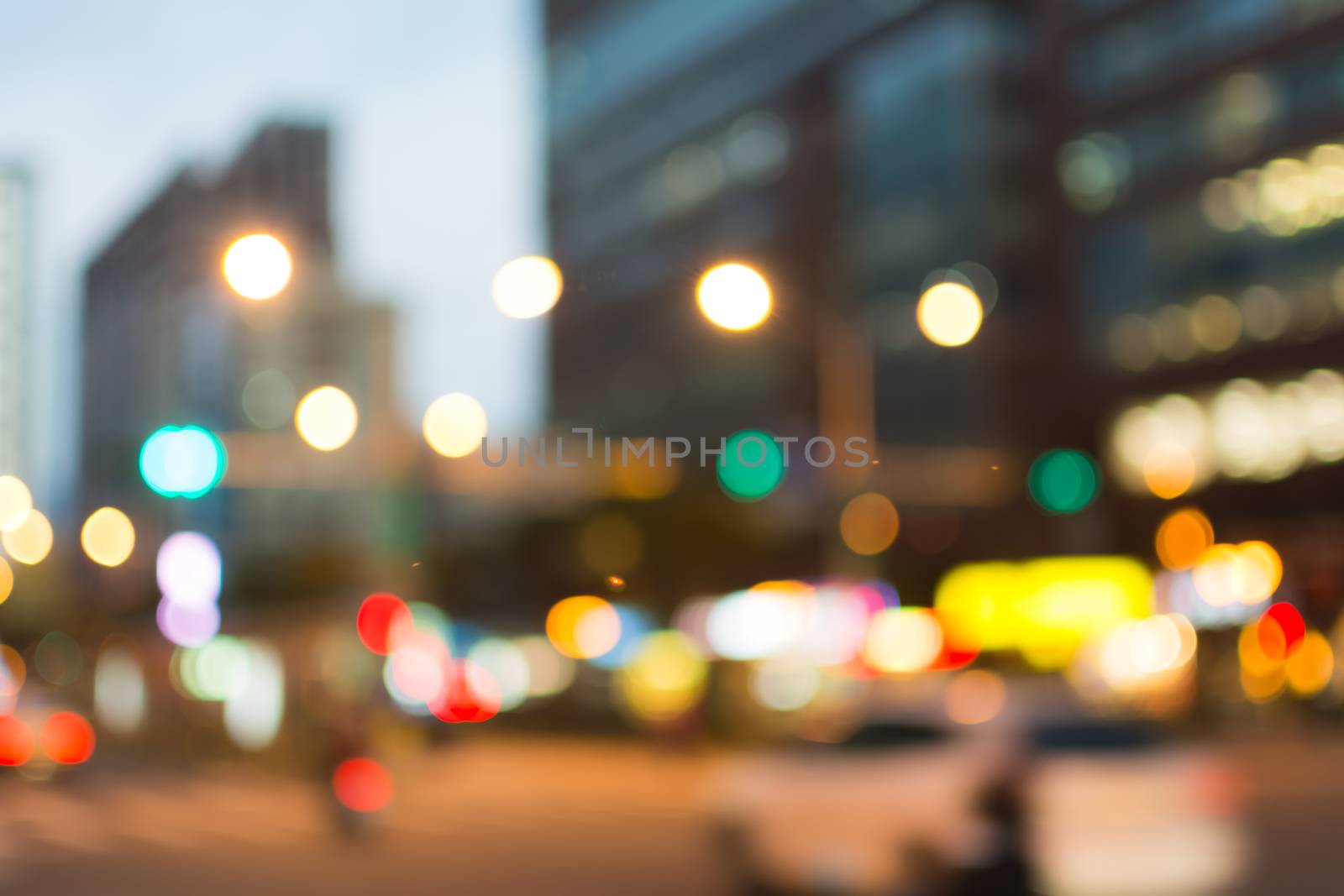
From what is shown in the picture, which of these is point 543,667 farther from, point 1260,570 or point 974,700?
point 974,700

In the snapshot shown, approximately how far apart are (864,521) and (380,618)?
12051 mm

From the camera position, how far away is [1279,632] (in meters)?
36.7

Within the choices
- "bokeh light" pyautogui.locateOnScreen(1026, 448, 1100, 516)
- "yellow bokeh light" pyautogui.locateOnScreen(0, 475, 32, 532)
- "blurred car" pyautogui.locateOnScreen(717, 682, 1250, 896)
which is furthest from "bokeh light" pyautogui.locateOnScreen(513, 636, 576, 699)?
"blurred car" pyautogui.locateOnScreen(717, 682, 1250, 896)

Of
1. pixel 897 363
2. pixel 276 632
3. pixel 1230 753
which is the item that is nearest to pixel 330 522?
pixel 276 632

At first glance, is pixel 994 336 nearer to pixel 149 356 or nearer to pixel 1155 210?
pixel 1155 210

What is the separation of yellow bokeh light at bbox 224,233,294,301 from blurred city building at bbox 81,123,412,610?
1223 mm

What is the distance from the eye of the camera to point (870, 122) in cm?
5028

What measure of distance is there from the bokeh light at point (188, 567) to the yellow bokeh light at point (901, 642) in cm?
1325

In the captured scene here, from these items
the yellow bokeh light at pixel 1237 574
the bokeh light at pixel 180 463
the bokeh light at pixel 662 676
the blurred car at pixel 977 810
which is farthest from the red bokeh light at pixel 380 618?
the yellow bokeh light at pixel 1237 574

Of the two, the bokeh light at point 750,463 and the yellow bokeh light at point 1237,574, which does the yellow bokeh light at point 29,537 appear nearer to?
the bokeh light at point 750,463

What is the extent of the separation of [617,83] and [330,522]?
30884 millimetres

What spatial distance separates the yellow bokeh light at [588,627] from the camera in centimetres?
2170

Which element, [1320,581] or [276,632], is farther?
[1320,581]

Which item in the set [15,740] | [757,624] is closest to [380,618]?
[15,740]
